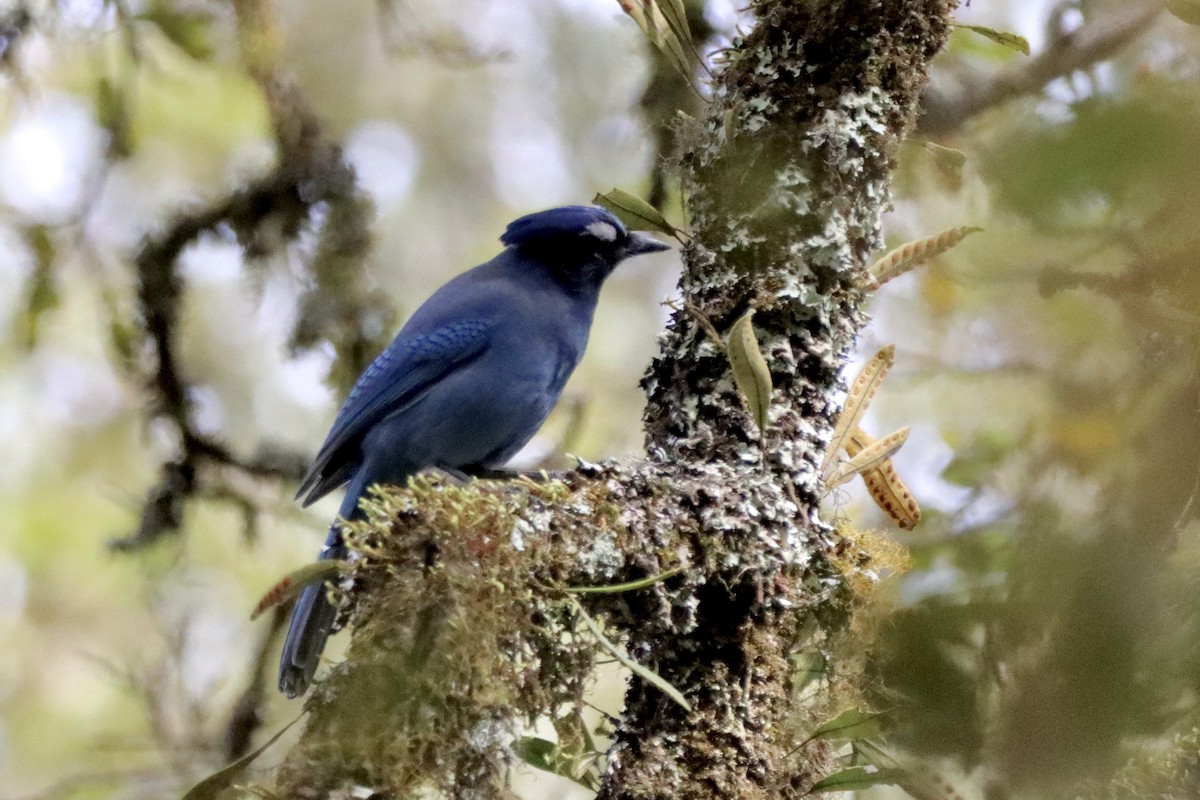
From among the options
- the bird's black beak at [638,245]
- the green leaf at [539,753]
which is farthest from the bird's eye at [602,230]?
the green leaf at [539,753]

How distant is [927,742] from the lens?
1.20 m

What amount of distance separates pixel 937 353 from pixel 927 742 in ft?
6.71

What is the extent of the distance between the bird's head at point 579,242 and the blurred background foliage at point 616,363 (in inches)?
14.4

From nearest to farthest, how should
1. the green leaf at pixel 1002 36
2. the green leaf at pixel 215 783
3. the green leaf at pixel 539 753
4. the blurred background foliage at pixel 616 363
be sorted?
the blurred background foliage at pixel 616 363 → the green leaf at pixel 215 783 → the green leaf at pixel 539 753 → the green leaf at pixel 1002 36

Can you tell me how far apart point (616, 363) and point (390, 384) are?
5.69 metres

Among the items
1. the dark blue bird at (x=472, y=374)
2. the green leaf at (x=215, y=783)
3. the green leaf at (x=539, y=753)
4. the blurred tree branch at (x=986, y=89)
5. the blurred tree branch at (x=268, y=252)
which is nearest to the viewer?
the green leaf at (x=215, y=783)

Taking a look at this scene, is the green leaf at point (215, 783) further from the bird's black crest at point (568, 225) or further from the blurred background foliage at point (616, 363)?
the bird's black crest at point (568, 225)

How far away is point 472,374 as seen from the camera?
16.8ft

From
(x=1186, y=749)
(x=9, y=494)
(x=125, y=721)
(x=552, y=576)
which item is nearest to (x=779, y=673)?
(x=552, y=576)

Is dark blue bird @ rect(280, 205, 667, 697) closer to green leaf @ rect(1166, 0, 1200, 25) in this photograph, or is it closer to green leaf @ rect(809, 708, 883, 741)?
green leaf @ rect(809, 708, 883, 741)

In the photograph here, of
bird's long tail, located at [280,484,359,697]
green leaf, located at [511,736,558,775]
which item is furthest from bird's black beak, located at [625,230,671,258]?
green leaf, located at [511,736,558,775]

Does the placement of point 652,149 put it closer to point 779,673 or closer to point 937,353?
point 937,353

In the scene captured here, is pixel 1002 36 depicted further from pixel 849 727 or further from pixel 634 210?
pixel 849 727

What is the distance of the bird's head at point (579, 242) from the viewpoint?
560cm
